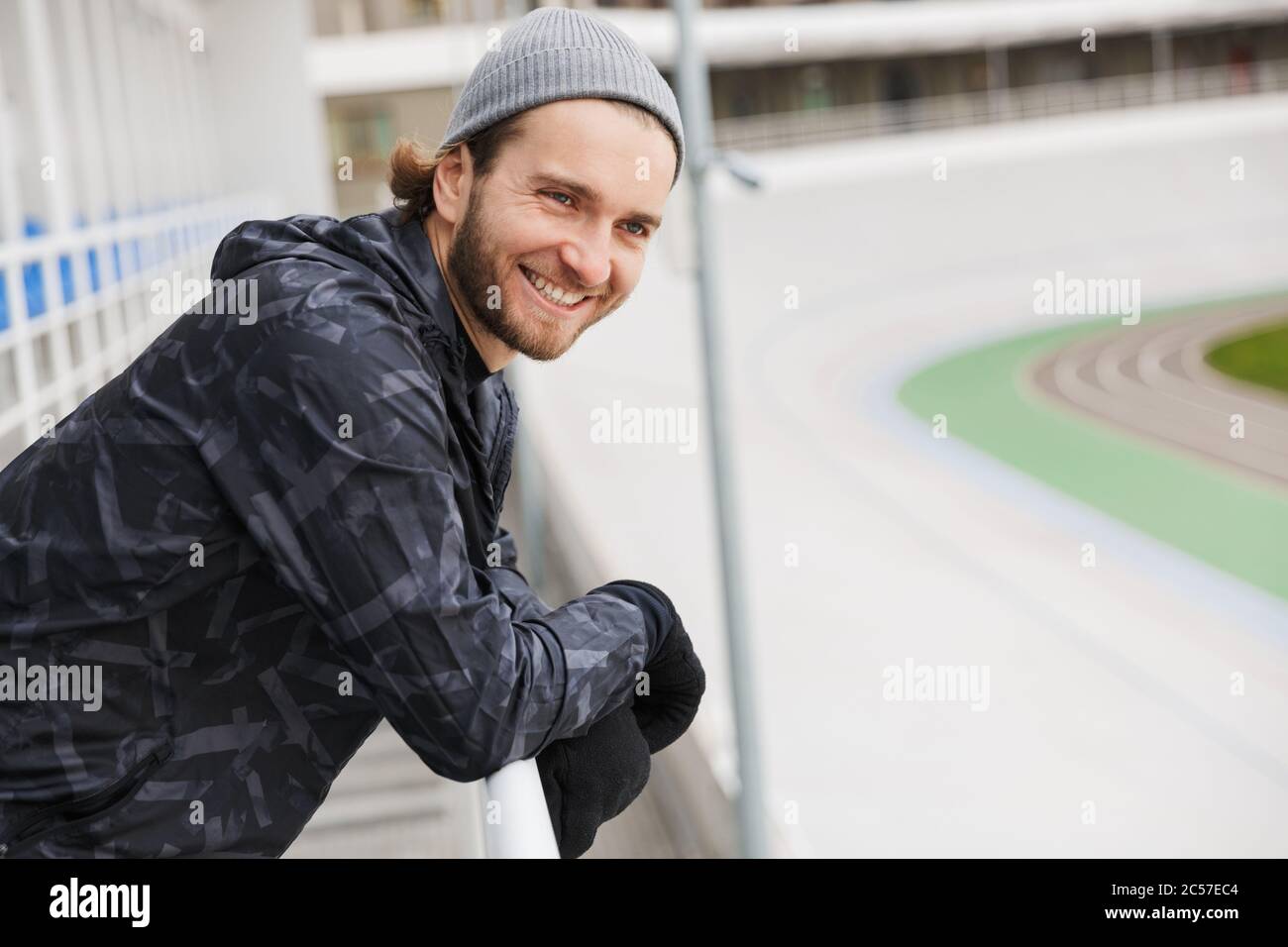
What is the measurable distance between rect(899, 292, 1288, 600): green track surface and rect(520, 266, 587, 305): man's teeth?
43.6 ft

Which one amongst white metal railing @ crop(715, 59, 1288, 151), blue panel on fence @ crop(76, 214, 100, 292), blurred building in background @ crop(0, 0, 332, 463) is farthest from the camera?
white metal railing @ crop(715, 59, 1288, 151)

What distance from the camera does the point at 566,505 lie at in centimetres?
1661

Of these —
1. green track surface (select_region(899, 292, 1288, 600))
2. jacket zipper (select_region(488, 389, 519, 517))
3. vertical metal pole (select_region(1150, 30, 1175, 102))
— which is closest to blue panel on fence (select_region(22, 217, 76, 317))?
jacket zipper (select_region(488, 389, 519, 517))

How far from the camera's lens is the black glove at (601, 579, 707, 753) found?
5.65 ft

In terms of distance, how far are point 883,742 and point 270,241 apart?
9.27m

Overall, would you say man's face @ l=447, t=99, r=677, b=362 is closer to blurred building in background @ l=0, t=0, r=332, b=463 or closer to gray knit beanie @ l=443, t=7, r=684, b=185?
gray knit beanie @ l=443, t=7, r=684, b=185

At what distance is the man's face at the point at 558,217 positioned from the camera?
5.28 feet

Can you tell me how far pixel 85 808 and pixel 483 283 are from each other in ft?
2.43

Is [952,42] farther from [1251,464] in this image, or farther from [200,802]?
[200,802]

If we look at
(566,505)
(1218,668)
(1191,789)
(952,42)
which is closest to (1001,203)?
(952,42)

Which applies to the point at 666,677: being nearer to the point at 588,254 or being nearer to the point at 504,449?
the point at 504,449

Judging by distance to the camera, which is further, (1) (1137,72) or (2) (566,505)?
(1) (1137,72)

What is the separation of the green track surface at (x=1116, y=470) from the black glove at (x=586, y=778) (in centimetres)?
1327

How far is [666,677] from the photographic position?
179 cm
